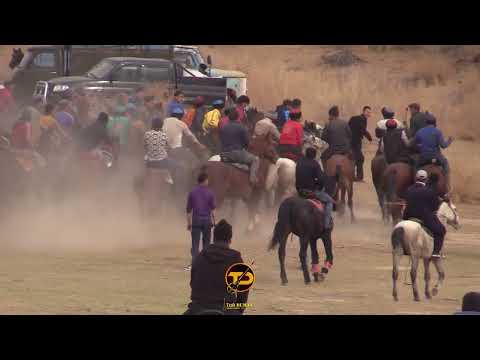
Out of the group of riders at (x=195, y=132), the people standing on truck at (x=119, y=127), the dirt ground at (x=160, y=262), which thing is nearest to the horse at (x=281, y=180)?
the group of riders at (x=195, y=132)

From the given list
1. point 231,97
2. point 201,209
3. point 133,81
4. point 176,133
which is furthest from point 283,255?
point 133,81

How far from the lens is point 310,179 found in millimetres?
20422

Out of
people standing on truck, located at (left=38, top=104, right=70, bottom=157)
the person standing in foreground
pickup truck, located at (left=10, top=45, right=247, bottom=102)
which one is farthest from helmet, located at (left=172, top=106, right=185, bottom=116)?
pickup truck, located at (left=10, top=45, right=247, bottom=102)

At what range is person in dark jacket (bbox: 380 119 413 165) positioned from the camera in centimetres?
2566

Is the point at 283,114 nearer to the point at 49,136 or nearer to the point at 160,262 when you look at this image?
the point at 49,136

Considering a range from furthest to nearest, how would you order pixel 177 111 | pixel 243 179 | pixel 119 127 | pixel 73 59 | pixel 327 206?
pixel 73 59 → pixel 119 127 → pixel 177 111 → pixel 243 179 → pixel 327 206

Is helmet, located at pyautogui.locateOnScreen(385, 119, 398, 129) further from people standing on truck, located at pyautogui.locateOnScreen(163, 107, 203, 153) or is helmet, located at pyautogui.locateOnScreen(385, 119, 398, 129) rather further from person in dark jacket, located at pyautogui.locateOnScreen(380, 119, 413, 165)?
people standing on truck, located at pyautogui.locateOnScreen(163, 107, 203, 153)

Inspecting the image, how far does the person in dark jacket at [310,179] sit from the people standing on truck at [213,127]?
22.2 ft

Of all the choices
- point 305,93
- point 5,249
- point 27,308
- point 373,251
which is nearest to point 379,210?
point 373,251

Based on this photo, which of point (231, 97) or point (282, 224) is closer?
point (282, 224)

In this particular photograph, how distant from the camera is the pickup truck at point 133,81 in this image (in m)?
34.2

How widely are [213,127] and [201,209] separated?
742cm

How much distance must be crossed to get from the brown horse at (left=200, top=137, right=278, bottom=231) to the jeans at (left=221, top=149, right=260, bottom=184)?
0.40 ft

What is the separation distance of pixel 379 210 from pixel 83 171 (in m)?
7.44
